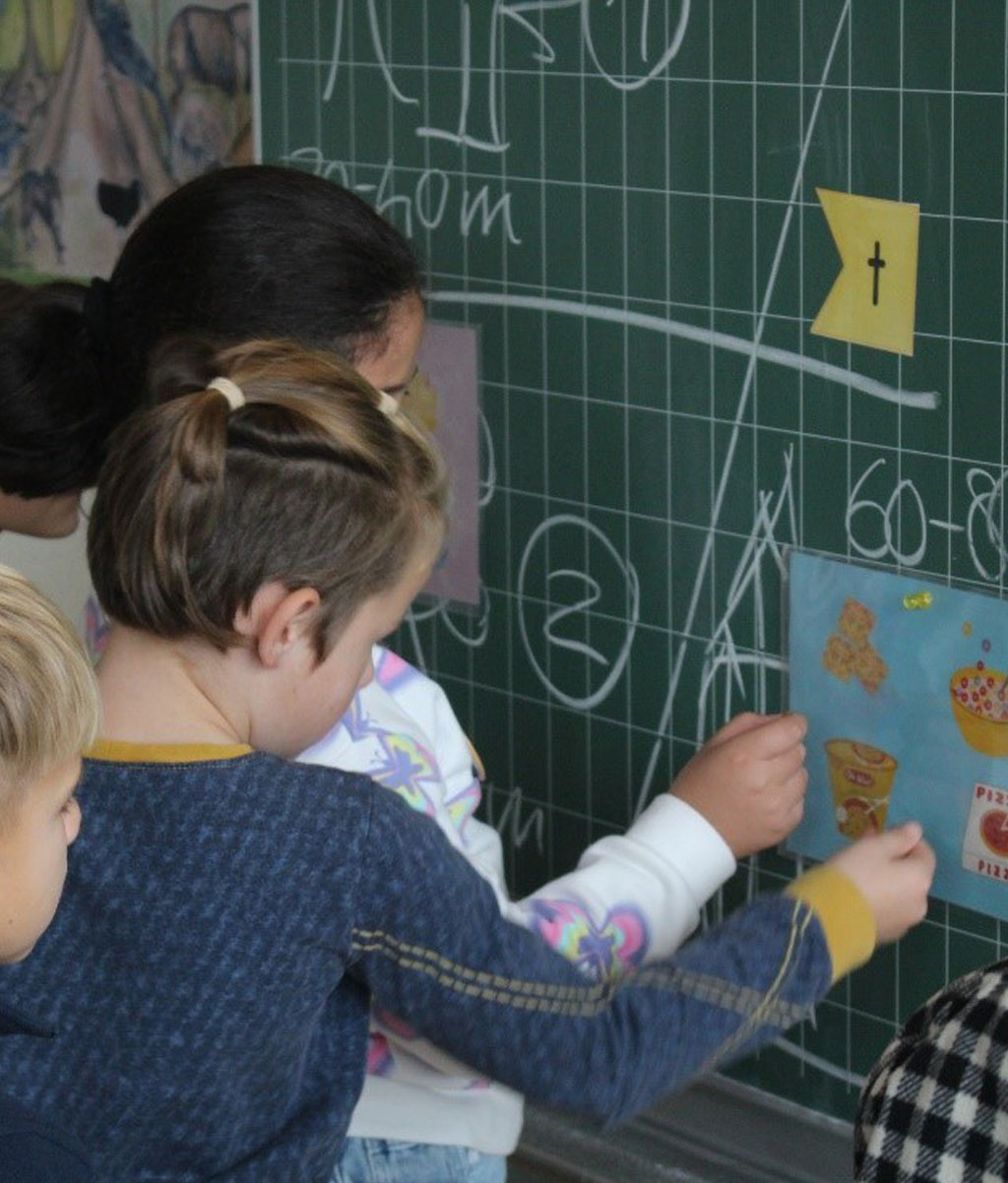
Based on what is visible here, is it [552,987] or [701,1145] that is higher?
[552,987]

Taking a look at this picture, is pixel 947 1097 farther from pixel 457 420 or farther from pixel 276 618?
pixel 457 420

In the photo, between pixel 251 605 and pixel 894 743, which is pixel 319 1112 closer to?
pixel 251 605

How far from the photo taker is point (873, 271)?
1643 mm

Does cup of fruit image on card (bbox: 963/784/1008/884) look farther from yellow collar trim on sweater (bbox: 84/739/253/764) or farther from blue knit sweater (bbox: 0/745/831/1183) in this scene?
yellow collar trim on sweater (bbox: 84/739/253/764)

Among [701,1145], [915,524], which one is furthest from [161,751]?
[701,1145]

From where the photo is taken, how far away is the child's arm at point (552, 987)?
46.3 inches

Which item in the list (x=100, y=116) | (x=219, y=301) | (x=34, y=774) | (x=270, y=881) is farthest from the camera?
(x=100, y=116)

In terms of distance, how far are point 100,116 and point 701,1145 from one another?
134cm

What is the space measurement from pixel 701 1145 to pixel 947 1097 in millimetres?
1026

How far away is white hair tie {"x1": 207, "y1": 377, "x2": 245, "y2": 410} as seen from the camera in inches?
48.5

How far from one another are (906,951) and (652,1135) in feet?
1.42

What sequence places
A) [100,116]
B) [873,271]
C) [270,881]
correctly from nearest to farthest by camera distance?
1. [270,881]
2. [873,271]
3. [100,116]

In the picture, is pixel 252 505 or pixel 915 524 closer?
pixel 252 505

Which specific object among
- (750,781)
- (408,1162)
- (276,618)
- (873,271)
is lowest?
(408,1162)
